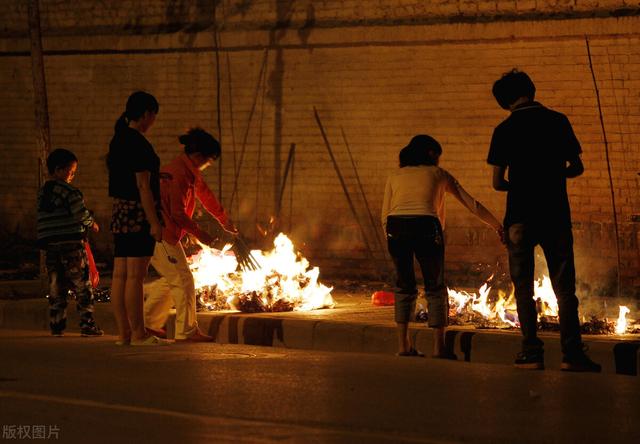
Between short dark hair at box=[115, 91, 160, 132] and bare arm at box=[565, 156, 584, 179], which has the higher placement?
short dark hair at box=[115, 91, 160, 132]

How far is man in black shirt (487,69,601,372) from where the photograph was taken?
9.05m

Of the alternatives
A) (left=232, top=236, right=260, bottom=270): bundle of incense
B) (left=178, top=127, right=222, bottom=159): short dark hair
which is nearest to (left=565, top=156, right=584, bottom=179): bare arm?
(left=178, top=127, right=222, bottom=159): short dark hair

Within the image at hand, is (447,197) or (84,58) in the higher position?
(84,58)

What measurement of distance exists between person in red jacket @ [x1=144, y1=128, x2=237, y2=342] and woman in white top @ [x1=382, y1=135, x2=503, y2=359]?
5.02ft

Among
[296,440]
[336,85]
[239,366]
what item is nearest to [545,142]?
[239,366]

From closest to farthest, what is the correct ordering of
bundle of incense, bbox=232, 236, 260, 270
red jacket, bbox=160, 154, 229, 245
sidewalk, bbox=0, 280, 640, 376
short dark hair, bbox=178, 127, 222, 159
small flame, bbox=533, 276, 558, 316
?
sidewalk, bbox=0, 280, 640, 376 → red jacket, bbox=160, 154, 229, 245 → short dark hair, bbox=178, 127, 222, 159 → small flame, bbox=533, 276, 558, 316 → bundle of incense, bbox=232, 236, 260, 270

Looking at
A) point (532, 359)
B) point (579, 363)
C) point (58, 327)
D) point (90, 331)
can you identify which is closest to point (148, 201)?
point (90, 331)

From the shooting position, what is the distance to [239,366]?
934cm

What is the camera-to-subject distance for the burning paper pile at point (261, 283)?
39.3ft

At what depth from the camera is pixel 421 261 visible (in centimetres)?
985

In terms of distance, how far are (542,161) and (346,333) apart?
8.25 feet

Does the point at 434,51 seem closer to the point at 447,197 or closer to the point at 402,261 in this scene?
the point at 447,197

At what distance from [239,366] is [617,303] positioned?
15.9 feet

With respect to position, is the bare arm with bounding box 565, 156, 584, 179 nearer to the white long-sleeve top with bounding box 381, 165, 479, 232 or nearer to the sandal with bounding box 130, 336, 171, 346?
the white long-sleeve top with bounding box 381, 165, 479, 232
